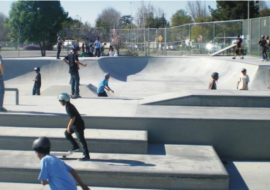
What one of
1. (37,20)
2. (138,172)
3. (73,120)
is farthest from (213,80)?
(37,20)

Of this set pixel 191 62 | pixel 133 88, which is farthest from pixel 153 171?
pixel 191 62

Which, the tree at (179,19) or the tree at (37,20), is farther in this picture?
the tree at (179,19)

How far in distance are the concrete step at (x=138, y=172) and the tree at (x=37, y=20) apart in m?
48.0

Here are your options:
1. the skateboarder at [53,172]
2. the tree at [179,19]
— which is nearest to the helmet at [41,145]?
the skateboarder at [53,172]

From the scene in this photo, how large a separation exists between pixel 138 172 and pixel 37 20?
168ft

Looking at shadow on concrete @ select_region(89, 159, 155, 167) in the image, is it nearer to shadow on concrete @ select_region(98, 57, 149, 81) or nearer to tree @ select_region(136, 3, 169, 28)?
shadow on concrete @ select_region(98, 57, 149, 81)

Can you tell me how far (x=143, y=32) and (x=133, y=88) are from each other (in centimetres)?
2237

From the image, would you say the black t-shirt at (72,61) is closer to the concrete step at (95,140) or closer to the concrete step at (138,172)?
the concrete step at (95,140)

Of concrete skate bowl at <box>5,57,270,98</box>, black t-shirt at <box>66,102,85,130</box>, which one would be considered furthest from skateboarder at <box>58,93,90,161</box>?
concrete skate bowl at <box>5,57,270,98</box>

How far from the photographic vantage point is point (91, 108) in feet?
38.0

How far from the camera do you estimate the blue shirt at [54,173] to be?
476 centimetres

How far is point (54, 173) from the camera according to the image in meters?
4.77

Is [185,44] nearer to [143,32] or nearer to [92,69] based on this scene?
[143,32]

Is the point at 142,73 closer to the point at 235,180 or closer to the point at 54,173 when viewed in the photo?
the point at 235,180
